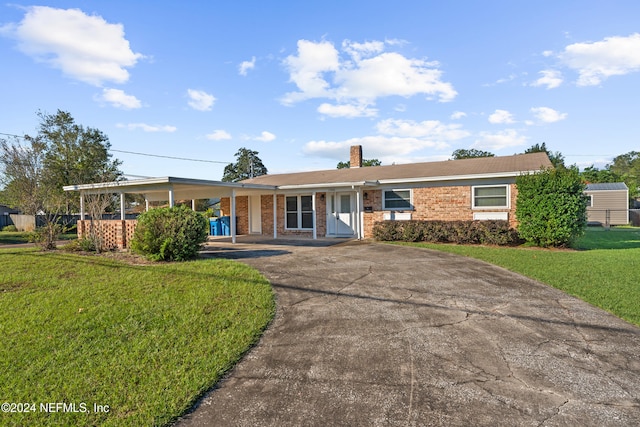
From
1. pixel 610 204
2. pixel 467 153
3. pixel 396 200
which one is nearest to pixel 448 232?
pixel 396 200

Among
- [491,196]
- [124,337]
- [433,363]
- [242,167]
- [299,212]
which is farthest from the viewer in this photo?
[242,167]

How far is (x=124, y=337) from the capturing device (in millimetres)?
4172

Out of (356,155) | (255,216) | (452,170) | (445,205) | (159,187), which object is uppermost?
(356,155)

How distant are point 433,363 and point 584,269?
656cm

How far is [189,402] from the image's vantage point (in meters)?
2.82

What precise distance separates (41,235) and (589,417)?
14.7 m

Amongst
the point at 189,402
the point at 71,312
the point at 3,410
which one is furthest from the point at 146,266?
the point at 189,402

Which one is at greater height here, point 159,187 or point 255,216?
point 159,187

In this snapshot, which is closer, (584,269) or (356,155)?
(584,269)

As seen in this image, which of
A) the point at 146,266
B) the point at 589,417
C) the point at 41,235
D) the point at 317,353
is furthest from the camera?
the point at 41,235

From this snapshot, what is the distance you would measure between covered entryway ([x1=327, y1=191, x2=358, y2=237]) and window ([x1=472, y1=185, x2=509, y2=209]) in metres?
5.01

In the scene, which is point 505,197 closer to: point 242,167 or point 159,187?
point 159,187

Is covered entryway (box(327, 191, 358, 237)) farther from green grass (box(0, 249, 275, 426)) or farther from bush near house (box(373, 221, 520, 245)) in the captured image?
green grass (box(0, 249, 275, 426))

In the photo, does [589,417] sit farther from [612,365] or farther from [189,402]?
[189,402]
